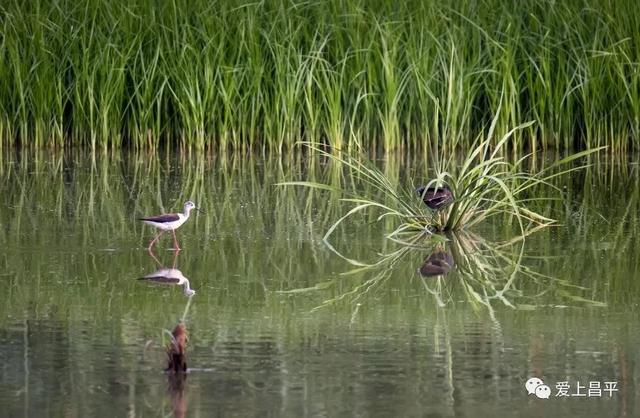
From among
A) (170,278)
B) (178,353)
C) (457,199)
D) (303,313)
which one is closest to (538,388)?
(178,353)

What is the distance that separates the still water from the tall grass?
2.59 m

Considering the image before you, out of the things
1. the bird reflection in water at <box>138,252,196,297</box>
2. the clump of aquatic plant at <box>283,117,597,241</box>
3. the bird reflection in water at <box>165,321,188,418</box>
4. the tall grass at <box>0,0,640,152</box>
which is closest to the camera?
the bird reflection in water at <box>165,321,188,418</box>

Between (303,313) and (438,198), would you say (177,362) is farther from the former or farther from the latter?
(438,198)

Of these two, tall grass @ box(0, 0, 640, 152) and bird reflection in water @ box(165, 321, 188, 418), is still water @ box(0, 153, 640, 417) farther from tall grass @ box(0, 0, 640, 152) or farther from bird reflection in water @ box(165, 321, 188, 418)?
tall grass @ box(0, 0, 640, 152)

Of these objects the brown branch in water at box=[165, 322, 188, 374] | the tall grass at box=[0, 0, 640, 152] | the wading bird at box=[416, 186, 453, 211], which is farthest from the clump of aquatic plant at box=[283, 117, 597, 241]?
the tall grass at box=[0, 0, 640, 152]

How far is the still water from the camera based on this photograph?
16.2 feet

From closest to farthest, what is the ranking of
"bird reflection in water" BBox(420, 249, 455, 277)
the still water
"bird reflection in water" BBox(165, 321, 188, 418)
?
1. the still water
2. "bird reflection in water" BBox(165, 321, 188, 418)
3. "bird reflection in water" BBox(420, 249, 455, 277)

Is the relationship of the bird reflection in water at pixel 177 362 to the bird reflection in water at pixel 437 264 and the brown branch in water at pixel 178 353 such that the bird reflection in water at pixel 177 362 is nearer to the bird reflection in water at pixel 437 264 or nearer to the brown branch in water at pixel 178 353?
the brown branch in water at pixel 178 353

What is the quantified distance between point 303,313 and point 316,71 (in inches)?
253

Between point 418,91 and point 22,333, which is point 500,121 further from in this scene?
point 22,333

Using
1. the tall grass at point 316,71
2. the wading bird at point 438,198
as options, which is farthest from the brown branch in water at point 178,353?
the tall grass at point 316,71

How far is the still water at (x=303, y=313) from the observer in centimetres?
493

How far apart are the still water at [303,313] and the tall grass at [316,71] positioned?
8.49ft

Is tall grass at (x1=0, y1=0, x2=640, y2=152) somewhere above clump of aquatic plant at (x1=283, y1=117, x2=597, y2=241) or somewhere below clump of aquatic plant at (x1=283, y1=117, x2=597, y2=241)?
above
